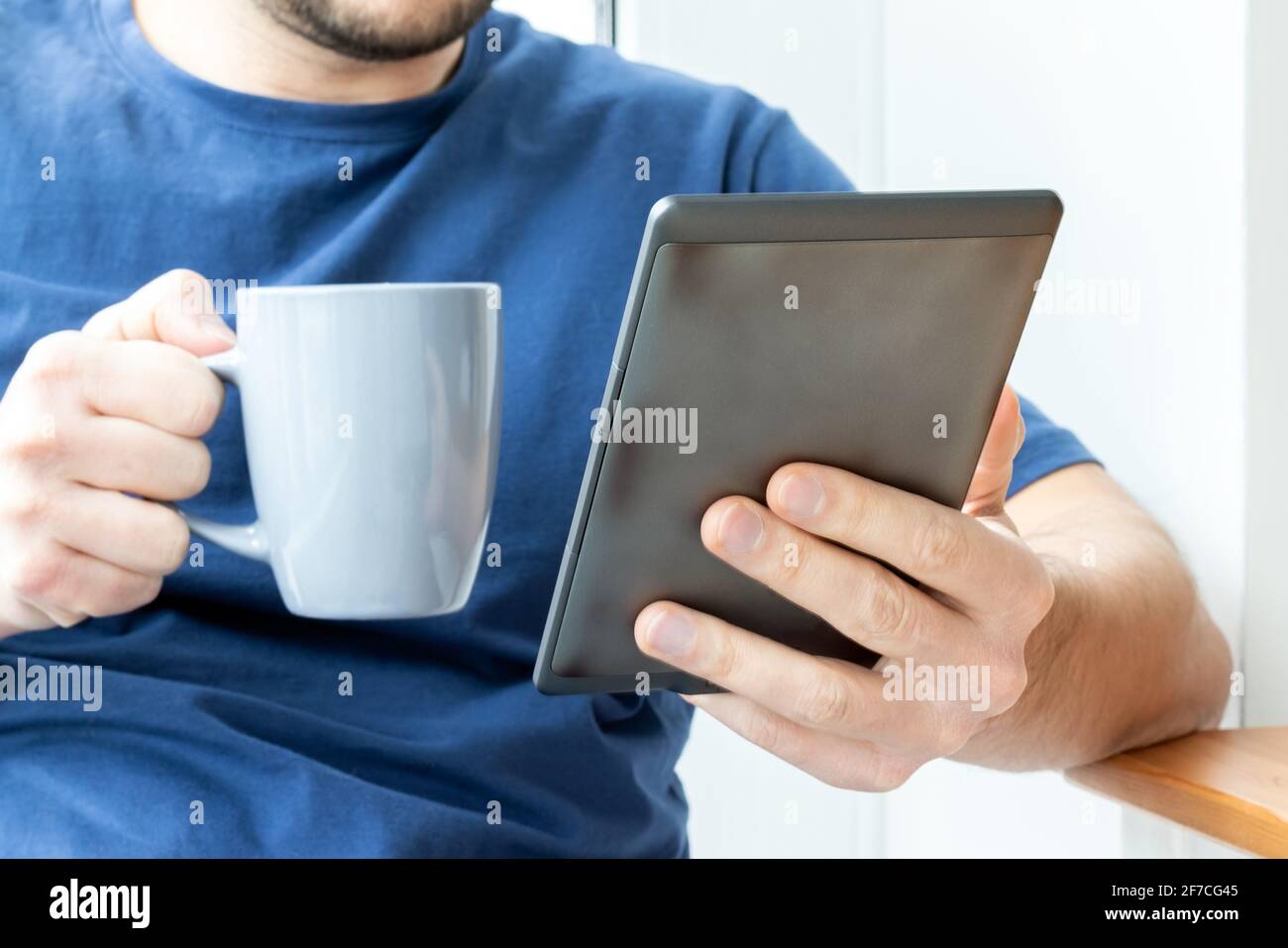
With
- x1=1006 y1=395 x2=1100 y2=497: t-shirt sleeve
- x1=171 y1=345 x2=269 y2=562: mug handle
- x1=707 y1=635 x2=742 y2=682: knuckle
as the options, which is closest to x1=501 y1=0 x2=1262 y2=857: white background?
x1=1006 y1=395 x2=1100 y2=497: t-shirt sleeve

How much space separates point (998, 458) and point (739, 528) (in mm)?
182

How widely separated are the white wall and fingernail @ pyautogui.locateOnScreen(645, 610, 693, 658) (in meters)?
0.42

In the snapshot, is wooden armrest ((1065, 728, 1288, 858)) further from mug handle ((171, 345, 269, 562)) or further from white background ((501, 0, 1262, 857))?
mug handle ((171, 345, 269, 562))

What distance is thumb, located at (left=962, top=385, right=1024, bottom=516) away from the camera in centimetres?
60

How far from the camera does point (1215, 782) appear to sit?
0.64m

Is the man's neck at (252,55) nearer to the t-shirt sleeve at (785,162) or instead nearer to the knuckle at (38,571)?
Result: the t-shirt sleeve at (785,162)

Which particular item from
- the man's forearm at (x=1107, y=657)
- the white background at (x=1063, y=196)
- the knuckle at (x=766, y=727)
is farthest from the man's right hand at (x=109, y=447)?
the white background at (x=1063, y=196)

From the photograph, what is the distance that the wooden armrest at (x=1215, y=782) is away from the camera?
0.59 m

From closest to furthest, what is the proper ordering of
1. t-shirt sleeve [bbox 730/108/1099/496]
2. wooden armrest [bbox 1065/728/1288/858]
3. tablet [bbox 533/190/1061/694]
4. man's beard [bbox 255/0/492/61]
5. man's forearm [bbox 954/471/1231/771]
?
tablet [bbox 533/190/1061/694]
wooden armrest [bbox 1065/728/1288/858]
man's forearm [bbox 954/471/1231/771]
man's beard [bbox 255/0/492/61]
t-shirt sleeve [bbox 730/108/1099/496]

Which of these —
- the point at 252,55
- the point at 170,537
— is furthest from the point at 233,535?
the point at 252,55

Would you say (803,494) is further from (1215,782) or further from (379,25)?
(379,25)

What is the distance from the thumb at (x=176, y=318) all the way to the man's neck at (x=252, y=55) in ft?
1.13
